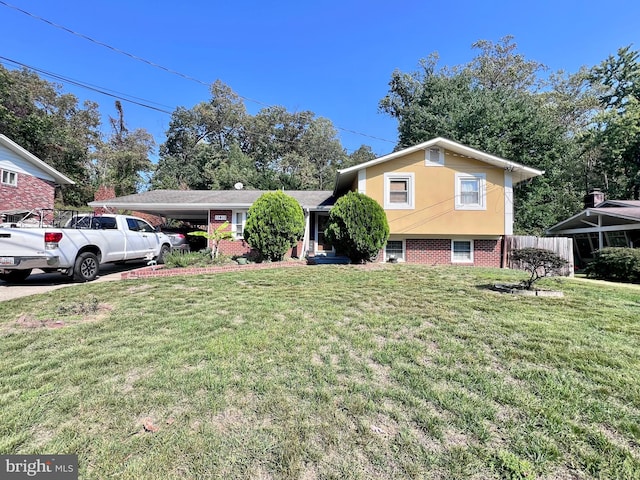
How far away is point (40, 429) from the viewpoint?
224 cm

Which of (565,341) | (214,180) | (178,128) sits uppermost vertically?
(178,128)

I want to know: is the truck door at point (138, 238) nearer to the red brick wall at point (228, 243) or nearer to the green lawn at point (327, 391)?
the red brick wall at point (228, 243)

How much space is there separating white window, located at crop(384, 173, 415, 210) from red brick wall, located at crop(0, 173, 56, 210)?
1966 cm

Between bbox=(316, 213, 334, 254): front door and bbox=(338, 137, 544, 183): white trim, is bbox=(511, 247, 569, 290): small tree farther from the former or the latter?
bbox=(316, 213, 334, 254): front door

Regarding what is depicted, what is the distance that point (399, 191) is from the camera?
44.3 feet

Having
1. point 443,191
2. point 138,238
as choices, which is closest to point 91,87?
point 138,238

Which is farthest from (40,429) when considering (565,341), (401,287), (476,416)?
(401,287)

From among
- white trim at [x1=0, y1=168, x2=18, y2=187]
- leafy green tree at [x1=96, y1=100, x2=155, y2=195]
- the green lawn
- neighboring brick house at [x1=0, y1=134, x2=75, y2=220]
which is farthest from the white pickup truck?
leafy green tree at [x1=96, y1=100, x2=155, y2=195]

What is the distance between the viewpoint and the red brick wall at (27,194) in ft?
53.3

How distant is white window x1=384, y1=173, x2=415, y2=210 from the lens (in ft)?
43.8

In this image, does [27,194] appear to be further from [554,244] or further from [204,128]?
[554,244]

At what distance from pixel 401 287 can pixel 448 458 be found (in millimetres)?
5086

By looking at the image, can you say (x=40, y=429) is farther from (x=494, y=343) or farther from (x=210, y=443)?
(x=494, y=343)

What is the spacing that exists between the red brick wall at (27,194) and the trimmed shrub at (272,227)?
14902mm
